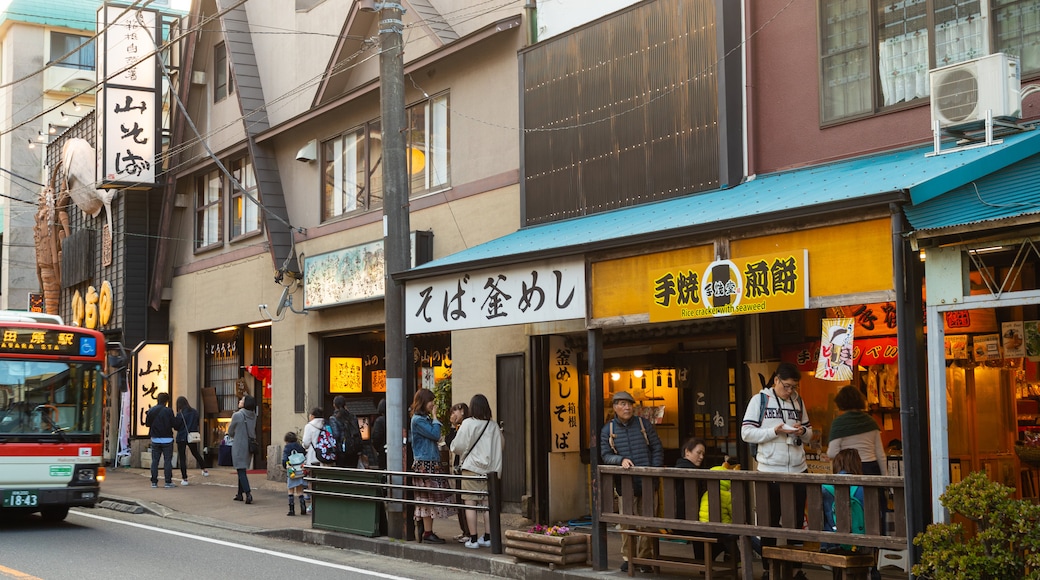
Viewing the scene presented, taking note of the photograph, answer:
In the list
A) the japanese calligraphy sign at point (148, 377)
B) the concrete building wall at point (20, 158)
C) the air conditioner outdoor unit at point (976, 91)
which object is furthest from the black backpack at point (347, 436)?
the concrete building wall at point (20, 158)

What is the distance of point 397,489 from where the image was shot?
44.1ft

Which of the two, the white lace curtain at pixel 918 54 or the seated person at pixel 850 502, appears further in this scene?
the white lace curtain at pixel 918 54

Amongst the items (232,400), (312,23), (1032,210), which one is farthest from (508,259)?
(232,400)

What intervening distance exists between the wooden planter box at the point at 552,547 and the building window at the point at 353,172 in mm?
8953

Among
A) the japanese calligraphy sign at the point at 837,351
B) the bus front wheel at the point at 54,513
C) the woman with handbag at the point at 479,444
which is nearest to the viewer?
the japanese calligraphy sign at the point at 837,351

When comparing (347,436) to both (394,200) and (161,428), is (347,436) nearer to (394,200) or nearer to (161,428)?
(394,200)

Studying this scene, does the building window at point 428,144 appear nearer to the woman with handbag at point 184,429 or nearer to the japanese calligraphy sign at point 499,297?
the japanese calligraphy sign at point 499,297

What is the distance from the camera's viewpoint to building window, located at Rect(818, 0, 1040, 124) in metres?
10.6

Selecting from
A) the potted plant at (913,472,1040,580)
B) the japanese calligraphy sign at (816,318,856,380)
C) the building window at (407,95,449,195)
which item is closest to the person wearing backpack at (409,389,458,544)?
the building window at (407,95,449,195)

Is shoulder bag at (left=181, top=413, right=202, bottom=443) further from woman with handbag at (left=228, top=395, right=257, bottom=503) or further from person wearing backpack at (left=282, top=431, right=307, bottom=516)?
person wearing backpack at (left=282, top=431, right=307, bottom=516)

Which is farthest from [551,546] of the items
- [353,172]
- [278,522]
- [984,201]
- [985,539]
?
[353,172]

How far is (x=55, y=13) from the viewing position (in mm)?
46344

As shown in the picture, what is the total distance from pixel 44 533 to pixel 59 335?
2.66 m

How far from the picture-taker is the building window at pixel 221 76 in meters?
24.4
